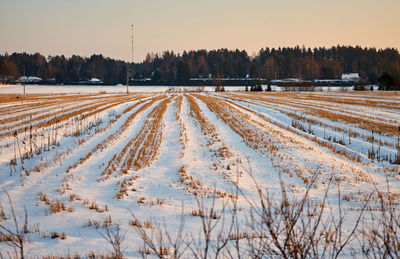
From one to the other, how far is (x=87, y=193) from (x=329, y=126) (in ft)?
56.4

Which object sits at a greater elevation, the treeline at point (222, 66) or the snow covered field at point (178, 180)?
the treeline at point (222, 66)

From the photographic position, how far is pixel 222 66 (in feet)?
486

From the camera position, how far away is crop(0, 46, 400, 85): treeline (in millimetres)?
136000

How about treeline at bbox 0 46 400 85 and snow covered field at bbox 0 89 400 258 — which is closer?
snow covered field at bbox 0 89 400 258

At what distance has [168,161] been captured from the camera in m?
11.9

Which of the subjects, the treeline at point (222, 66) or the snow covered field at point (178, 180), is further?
the treeline at point (222, 66)

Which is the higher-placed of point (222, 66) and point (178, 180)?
point (222, 66)

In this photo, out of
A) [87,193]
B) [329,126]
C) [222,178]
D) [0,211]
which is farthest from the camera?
[329,126]

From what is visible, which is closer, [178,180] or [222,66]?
[178,180]

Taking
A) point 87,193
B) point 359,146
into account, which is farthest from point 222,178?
point 359,146

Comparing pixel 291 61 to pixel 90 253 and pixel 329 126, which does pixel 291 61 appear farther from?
pixel 90 253

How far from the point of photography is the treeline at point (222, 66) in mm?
136000

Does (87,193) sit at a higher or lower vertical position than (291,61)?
lower

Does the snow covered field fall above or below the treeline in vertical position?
below
